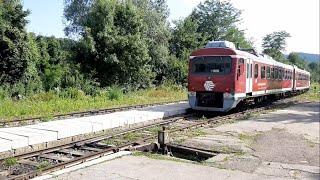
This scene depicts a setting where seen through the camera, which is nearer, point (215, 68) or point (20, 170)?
point (20, 170)

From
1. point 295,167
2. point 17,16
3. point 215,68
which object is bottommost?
point 295,167

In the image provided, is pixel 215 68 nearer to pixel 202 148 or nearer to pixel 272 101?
pixel 202 148

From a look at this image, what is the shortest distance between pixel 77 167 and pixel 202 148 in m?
3.50

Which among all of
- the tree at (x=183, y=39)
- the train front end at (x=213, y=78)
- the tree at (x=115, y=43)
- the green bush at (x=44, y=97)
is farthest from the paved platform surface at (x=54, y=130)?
the tree at (x=183, y=39)

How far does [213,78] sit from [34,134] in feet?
30.0

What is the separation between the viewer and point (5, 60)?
2094 cm

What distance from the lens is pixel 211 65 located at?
17625 mm

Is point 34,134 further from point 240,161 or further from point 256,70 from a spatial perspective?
point 256,70

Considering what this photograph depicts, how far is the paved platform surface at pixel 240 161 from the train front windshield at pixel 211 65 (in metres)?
3.79

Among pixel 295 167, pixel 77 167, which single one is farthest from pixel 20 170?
pixel 295 167

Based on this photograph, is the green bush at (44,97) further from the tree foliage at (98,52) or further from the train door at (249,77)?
the train door at (249,77)

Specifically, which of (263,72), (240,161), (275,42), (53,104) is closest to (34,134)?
(240,161)

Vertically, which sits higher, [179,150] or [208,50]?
[208,50]

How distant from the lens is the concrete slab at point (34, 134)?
960cm
